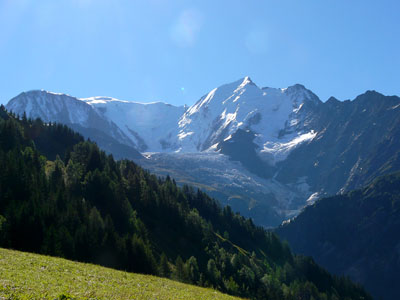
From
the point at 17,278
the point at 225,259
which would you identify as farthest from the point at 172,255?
the point at 17,278

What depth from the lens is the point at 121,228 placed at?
4363 inches

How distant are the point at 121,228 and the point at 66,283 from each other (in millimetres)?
77821

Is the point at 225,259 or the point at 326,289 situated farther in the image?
the point at 326,289

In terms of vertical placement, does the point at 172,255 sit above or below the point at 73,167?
below

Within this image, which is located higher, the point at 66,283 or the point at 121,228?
the point at 121,228

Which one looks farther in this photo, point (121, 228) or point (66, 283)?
point (121, 228)

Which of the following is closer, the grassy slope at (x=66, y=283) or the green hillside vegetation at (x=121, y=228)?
the grassy slope at (x=66, y=283)

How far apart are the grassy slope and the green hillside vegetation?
79.9 ft

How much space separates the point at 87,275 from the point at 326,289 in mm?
158507

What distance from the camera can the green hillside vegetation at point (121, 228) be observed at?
73750mm

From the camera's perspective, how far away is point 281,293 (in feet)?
420

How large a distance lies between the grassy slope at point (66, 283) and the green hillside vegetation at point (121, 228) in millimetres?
24341

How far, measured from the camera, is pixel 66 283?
34500mm

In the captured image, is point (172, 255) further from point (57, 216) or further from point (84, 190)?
point (57, 216)
